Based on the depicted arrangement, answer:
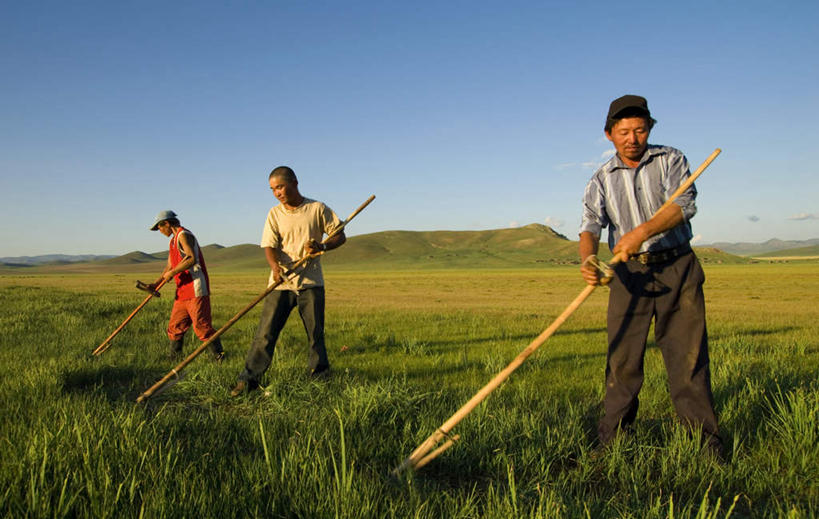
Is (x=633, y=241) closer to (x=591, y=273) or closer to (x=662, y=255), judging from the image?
(x=591, y=273)

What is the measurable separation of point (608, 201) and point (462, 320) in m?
9.12

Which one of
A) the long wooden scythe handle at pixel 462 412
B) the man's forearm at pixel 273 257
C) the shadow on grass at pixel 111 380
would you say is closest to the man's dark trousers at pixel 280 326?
the man's forearm at pixel 273 257

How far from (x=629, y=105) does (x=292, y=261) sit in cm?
384

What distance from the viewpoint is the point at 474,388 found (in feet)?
16.1

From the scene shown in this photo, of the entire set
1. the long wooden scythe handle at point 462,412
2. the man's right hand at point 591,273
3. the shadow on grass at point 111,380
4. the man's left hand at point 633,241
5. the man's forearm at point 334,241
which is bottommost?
the shadow on grass at point 111,380

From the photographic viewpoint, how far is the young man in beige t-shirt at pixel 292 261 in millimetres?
5199

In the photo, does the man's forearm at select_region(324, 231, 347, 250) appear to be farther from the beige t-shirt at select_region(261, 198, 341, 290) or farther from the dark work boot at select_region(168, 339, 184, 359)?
the dark work boot at select_region(168, 339, 184, 359)

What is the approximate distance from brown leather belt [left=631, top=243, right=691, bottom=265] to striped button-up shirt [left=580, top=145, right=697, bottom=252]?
3 centimetres

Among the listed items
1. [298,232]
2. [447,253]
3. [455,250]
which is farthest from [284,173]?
[455,250]

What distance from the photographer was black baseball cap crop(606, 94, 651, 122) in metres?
3.13

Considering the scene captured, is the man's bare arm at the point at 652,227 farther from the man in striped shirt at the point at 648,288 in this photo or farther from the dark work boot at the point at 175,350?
the dark work boot at the point at 175,350

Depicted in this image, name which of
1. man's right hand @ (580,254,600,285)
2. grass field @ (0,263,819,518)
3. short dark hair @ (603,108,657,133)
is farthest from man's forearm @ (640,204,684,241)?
grass field @ (0,263,819,518)

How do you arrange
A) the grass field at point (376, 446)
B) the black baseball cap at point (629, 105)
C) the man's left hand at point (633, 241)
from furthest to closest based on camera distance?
the black baseball cap at point (629, 105)
the man's left hand at point (633, 241)
the grass field at point (376, 446)

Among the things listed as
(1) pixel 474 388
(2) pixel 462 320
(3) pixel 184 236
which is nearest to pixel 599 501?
(1) pixel 474 388
